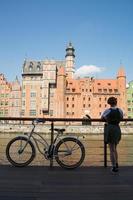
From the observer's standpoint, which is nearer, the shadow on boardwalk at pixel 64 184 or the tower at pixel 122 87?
the shadow on boardwalk at pixel 64 184

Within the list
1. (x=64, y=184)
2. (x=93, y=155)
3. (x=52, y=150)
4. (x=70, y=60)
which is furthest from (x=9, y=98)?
(x=64, y=184)

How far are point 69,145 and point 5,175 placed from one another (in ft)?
5.25

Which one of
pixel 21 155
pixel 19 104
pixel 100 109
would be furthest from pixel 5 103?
pixel 21 155

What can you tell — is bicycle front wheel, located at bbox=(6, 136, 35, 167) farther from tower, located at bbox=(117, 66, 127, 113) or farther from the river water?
tower, located at bbox=(117, 66, 127, 113)

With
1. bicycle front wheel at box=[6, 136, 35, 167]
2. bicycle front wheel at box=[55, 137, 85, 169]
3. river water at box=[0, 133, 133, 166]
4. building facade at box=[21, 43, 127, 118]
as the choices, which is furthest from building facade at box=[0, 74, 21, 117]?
bicycle front wheel at box=[55, 137, 85, 169]

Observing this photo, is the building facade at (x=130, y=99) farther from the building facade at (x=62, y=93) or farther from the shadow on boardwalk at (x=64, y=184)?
the shadow on boardwalk at (x=64, y=184)

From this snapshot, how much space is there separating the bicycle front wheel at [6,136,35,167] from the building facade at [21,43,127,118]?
8484 centimetres

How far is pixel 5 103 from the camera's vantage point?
102m

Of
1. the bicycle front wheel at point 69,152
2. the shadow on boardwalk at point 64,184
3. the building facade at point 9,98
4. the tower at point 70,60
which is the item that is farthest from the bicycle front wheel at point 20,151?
the tower at point 70,60

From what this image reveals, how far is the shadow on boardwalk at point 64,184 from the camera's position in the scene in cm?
464

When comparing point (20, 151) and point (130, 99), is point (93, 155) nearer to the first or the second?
point (20, 151)

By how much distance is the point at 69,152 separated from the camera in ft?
23.4

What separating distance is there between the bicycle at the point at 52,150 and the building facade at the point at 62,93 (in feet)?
278

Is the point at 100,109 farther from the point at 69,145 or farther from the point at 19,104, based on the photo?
the point at 69,145
